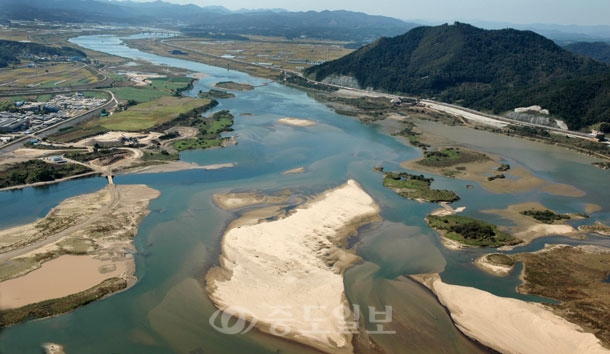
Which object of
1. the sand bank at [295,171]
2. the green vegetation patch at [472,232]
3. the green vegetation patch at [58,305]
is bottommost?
the green vegetation patch at [58,305]

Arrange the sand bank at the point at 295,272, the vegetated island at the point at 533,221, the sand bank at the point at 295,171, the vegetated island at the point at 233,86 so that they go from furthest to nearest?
the vegetated island at the point at 233,86, the sand bank at the point at 295,171, the vegetated island at the point at 533,221, the sand bank at the point at 295,272

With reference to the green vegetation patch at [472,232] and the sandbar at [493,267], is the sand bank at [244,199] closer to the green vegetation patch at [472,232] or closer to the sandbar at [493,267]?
the green vegetation patch at [472,232]

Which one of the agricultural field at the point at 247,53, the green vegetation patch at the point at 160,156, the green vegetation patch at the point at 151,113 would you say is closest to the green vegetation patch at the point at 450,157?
the green vegetation patch at the point at 160,156

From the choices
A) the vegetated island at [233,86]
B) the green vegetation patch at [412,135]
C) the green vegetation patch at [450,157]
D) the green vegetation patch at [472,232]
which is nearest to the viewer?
the green vegetation patch at [472,232]

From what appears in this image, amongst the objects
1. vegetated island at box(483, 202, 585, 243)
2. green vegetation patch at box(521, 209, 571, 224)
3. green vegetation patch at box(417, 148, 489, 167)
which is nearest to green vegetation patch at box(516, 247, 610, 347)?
vegetated island at box(483, 202, 585, 243)

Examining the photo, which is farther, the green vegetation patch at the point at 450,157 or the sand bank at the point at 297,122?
the sand bank at the point at 297,122

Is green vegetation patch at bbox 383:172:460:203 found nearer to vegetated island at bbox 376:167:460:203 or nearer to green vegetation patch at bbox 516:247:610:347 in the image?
vegetated island at bbox 376:167:460:203

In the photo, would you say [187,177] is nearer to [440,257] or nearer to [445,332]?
[440,257]

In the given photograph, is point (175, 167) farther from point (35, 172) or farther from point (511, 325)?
point (511, 325)
